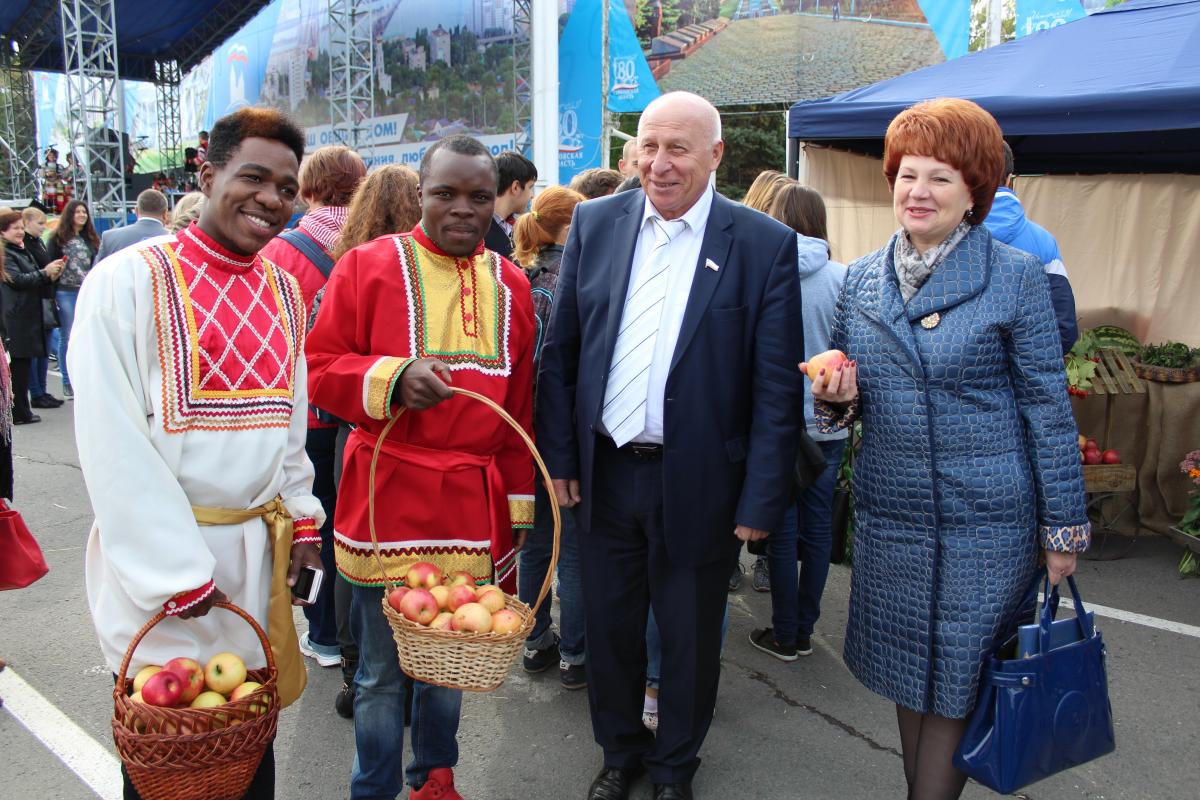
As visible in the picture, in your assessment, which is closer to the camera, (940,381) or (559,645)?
(940,381)

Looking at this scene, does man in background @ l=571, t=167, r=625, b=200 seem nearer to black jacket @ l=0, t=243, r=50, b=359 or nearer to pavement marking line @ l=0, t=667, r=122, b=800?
pavement marking line @ l=0, t=667, r=122, b=800

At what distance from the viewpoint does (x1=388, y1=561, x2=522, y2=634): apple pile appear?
2.24m

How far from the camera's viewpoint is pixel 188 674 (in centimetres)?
193

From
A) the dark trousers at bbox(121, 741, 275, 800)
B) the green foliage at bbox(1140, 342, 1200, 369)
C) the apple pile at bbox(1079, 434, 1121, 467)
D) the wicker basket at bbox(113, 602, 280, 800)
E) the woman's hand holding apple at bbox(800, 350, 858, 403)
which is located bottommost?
the dark trousers at bbox(121, 741, 275, 800)

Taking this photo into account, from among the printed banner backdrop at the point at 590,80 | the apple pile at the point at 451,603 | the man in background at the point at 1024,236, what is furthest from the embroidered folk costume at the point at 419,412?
the printed banner backdrop at the point at 590,80

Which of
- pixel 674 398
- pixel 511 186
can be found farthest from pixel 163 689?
pixel 511 186

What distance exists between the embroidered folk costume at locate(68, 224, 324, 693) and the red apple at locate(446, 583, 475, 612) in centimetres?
40

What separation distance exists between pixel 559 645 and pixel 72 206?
26.5 ft

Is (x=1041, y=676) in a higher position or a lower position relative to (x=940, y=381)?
lower

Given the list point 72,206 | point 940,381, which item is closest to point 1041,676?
point 940,381

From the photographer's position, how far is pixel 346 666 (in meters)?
3.53

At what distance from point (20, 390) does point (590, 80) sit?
806 centimetres

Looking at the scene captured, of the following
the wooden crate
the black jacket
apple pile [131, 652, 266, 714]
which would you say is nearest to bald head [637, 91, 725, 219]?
apple pile [131, 652, 266, 714]

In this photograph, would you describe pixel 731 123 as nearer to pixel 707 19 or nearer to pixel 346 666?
pixel 707 19
